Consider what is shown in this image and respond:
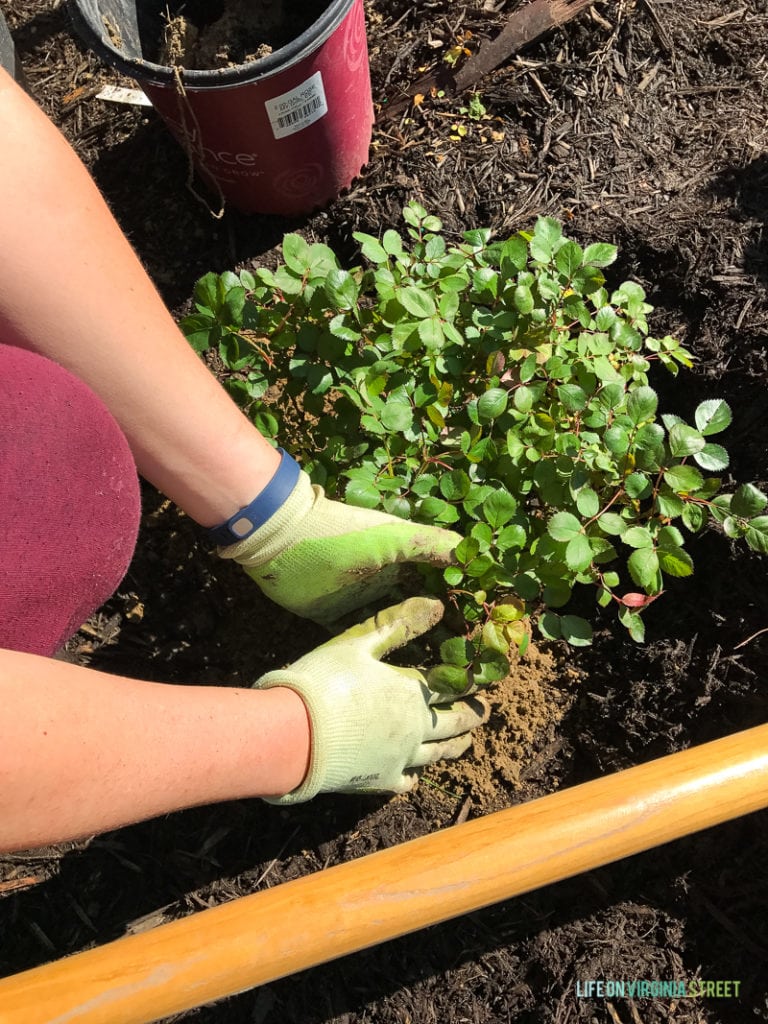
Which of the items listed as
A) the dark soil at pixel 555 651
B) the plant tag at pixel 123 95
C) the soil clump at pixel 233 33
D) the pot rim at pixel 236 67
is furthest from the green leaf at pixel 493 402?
the plant tag at pixel 123 95

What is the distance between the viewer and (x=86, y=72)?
2.58m

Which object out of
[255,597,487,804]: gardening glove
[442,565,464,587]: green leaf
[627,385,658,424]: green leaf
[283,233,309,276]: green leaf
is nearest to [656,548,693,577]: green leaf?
[627,385,658,424]: green leaf

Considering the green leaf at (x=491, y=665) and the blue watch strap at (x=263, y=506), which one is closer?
the green leaf at (x=491, y=665)

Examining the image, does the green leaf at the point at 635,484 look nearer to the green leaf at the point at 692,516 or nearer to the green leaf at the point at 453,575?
the green leaf at the point at 692,516

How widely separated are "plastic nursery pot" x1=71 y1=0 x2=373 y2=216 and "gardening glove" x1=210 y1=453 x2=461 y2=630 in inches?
35.4

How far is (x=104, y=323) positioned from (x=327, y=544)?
58 centimetres

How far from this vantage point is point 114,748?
1.03 metres

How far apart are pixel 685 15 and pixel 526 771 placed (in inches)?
87.5

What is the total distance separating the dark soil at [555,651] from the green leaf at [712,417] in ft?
1.75

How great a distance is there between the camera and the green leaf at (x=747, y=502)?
124 centimetres

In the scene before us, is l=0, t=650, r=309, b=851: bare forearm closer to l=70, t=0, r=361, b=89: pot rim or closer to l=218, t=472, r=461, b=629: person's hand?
l=218, t=472, r=461, b=629: person's hand

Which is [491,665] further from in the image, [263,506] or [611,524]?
[263,506]

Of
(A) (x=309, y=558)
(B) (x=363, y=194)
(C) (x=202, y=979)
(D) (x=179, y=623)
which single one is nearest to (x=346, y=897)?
(C) (x=202, y=979)

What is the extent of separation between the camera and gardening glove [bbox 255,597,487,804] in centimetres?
140
